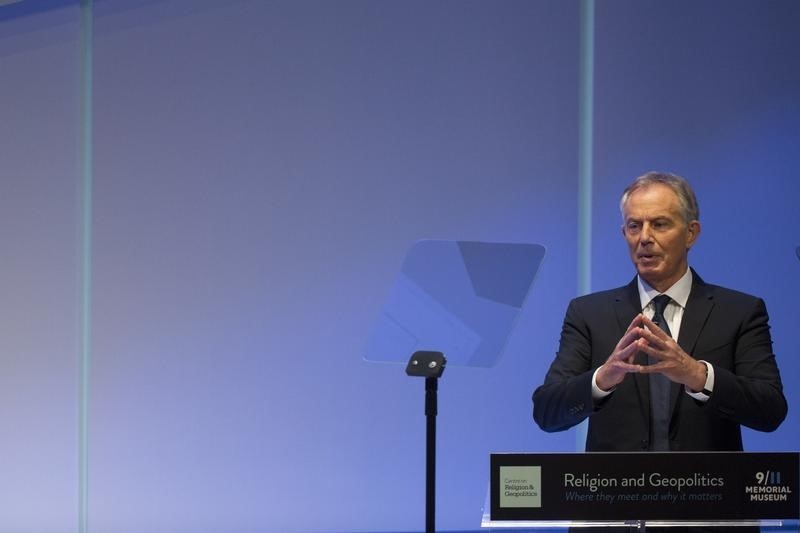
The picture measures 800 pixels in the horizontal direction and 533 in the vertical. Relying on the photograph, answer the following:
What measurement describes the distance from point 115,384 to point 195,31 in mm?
1589

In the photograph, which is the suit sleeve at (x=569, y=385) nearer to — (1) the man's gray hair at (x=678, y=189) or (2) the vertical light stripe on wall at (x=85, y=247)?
(1) the man's gray hair at (x=678, y=189)

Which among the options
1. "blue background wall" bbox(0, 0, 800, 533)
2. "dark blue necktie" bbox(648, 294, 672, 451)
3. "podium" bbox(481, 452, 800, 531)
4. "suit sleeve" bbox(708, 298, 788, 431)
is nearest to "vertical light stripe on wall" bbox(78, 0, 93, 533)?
"blue background wall" bbox(0, 0, 800, 533)

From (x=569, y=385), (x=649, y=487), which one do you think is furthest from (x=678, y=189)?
(x=649, y=487)

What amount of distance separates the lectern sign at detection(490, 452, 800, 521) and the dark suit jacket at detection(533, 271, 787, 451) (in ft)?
1.47

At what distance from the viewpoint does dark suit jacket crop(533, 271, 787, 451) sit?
7.82ft

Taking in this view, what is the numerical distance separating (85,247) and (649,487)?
10.7 ft

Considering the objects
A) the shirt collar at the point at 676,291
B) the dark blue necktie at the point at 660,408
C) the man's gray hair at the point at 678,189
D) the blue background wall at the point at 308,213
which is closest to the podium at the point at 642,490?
the dark blue necktie at the point at 660,408

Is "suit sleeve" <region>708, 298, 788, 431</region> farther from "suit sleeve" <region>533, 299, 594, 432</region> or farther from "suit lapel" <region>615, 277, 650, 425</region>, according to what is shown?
"suit sleeve" <region>533, 299, 594, 432</region>

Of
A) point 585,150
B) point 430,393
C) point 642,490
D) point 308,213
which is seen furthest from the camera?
point 308,213

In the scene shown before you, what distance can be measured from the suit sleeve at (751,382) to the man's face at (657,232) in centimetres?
23

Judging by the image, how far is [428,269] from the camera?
123 inches

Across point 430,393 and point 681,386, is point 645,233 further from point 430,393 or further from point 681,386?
point 430,393

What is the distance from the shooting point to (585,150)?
171 inches

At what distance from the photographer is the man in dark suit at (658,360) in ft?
7.80
